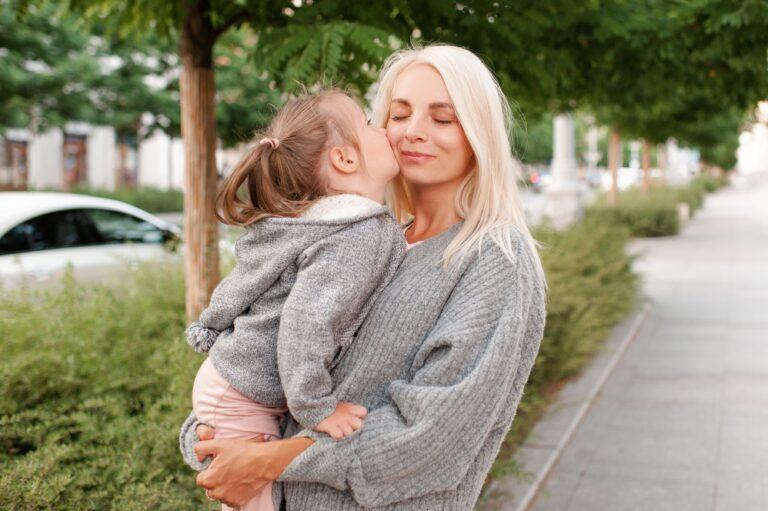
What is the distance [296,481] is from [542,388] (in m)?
4.63

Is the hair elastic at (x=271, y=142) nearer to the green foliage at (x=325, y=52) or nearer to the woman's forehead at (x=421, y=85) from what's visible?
the woman's forehead at (x=421, y=85)

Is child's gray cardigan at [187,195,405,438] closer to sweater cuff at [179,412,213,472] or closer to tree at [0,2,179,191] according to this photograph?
sweater cuff at [179,412,213,472]

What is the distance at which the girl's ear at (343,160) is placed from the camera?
1792 mm

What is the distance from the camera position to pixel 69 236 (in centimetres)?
773

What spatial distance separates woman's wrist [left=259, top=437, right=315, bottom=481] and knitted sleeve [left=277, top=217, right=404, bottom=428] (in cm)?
6

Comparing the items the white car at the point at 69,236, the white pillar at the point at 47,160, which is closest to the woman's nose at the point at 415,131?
the white car at the point at 69,236

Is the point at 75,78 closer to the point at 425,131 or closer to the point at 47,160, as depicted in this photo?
the point at 47,160

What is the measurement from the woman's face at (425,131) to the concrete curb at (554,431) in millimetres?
2583

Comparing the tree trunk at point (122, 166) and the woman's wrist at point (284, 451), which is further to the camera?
the tree trunk at point (122, 166)

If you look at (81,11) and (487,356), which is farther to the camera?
(81,11)

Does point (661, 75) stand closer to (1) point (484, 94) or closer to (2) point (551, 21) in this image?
(2) point (551, 21)

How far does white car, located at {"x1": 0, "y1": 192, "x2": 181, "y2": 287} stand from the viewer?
702 centimetres

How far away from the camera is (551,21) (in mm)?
4184

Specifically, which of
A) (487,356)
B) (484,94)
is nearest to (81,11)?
(484,94)
